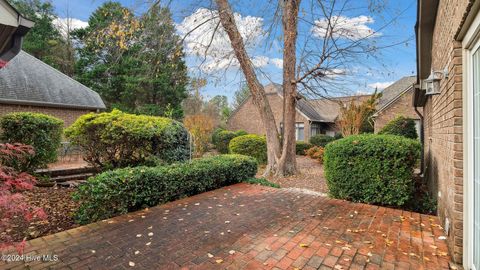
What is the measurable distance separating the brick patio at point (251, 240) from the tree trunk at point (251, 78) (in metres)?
5.75

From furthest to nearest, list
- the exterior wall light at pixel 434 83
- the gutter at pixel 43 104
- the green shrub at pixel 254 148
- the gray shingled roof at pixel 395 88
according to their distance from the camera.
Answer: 1. the gray shingled roof at pixel 395 88
2. the green shrub at pixel 254 148
3. the gutter at pixel 43 104
4. the exterior wall light at pixel 434 83

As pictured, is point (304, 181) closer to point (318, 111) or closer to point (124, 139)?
point (124, 139)

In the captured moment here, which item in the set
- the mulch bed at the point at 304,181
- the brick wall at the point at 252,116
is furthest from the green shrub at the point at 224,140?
the mulch bed at the point at 304,181

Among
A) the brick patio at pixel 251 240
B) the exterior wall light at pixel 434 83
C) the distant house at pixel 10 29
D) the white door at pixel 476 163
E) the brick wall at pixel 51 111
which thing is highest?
the distant house at pixel 10 29

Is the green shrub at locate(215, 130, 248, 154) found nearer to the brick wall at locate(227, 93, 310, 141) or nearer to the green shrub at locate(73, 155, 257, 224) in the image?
the brick wall at locate(227, 93, 310, 141)

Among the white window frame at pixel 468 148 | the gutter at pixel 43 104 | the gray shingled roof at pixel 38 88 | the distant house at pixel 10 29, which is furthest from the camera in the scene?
the gray shingled roof at pixel 38 88

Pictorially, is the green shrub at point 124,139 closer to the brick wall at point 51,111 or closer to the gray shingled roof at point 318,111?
the brick wall at point 51,111

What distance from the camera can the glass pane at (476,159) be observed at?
88.7 inches

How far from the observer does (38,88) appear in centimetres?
1311

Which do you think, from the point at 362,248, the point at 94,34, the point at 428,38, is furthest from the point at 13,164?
the point at 428,38

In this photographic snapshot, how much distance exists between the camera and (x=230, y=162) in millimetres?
6895

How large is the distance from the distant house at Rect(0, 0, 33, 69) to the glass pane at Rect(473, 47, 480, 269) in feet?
22.7

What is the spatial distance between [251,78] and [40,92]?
1137 cm

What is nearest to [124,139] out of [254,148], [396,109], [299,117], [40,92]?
[254,148]
